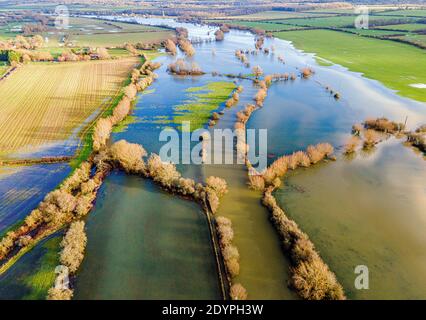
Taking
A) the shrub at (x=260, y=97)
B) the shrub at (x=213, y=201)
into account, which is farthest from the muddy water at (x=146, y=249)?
the shrub at (x=260, y=97)

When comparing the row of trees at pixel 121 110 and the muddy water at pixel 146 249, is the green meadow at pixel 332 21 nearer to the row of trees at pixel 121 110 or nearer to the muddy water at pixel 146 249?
the row of trees at pixel 121 110

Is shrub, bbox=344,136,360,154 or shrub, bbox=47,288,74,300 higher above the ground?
shrub, bbox=344,136,360,154

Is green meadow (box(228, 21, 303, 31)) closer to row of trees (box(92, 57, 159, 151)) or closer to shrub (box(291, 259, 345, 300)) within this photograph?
row of trees (box(92, 57, 159, 151))

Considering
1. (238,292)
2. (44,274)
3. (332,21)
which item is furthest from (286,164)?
(332,21)

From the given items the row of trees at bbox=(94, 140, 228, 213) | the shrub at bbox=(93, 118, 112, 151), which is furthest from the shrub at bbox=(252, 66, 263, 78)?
the row of trees at bbox=(94, 140, 228, 213)

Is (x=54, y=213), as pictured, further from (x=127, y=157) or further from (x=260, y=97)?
(x=260, y=97)

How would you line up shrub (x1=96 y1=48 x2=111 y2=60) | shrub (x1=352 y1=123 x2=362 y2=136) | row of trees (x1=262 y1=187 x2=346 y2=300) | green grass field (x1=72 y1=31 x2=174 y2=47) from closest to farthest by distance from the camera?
row of trees (x1=262 y1=187 x2=346 y2=300), shrub (x1=352 y1=123 x2=362 y2=136), shrub (x1=96 y1=48 x2=111 y2=60), green grass field (x1=72 y1=31 x2=174 y2=47)
